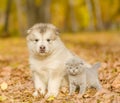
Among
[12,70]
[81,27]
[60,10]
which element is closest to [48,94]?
[12,70]

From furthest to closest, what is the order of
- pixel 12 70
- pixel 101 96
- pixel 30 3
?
pixel 30 3 < pixel 12 70 < pixel 101 96

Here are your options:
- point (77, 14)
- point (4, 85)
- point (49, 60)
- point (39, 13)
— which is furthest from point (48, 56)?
point (77, 14)

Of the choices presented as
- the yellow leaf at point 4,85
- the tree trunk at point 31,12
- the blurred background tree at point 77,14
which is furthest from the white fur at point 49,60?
the blurred background tree at point 77,14

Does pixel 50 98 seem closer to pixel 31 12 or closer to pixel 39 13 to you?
pixel 39 13

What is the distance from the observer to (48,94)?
8625mm

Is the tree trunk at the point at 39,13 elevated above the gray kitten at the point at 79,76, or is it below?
above

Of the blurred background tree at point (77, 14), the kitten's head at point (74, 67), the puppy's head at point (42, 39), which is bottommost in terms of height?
the kitten's head at point (74, 67)

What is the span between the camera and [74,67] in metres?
8.30

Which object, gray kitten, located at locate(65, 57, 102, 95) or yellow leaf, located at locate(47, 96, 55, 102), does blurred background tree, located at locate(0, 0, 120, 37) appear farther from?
yellow leaf, located at locate(47, 96, 55, 102)

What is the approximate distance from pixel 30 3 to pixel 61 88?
71.9 ft

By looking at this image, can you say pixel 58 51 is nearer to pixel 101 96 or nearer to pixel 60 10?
pixel 101 96

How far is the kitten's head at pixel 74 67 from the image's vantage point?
27.2 ft

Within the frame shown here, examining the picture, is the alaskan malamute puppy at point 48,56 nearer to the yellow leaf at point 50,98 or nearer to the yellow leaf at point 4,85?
the yellow leaf at point 50,98

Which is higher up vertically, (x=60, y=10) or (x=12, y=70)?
Answer: (x=60, y=10)
